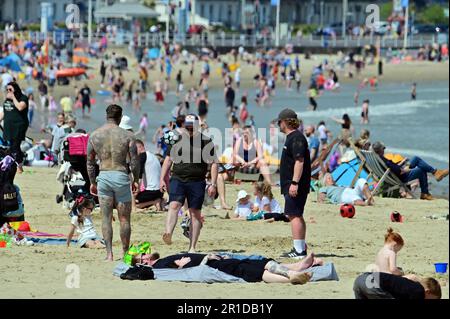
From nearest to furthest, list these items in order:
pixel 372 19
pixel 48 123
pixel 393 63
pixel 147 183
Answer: pixel 147 183, pixel 372 19, pixel 48 123, pixel 393 63

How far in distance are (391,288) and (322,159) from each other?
10090mm

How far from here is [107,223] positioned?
11.0 meters

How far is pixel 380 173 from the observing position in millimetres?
18000

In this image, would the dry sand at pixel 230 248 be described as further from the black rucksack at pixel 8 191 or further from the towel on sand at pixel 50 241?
the black rucksack at pixel 8 191

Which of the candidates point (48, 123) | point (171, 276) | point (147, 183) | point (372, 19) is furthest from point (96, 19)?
point (171, 276)

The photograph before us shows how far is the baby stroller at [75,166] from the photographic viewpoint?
1300cm

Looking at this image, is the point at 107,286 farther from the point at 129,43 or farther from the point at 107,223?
the point at 129,43

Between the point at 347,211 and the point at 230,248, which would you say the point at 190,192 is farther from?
the point at 347,211

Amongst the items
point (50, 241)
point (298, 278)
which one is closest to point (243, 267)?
point (298, 278)

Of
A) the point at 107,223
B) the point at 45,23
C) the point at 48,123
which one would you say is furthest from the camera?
the point at 45,23

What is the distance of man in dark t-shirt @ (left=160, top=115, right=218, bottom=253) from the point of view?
1147 cm

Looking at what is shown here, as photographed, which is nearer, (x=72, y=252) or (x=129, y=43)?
(x=72, y=252)

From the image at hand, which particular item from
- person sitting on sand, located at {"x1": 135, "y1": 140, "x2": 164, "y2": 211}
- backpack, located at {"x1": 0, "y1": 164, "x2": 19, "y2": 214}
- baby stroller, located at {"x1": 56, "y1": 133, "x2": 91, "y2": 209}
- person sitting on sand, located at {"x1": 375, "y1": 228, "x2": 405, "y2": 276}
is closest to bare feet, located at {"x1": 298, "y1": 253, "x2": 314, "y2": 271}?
person sitting on sand, located at {"x1": 375, "y1": 228, "x2": 405, "y2": 276}

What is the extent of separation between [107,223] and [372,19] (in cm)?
909
